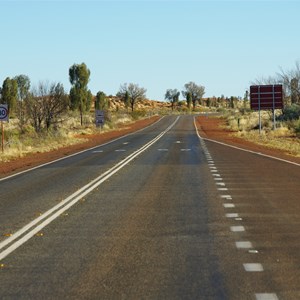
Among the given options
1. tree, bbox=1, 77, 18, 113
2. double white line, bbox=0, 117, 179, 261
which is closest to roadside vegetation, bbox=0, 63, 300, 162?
tree, bbox=1, 77, 18, 113

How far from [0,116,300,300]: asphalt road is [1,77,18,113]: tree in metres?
64.9

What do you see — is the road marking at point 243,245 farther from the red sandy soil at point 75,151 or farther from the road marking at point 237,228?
the red sandy soil at point 75,151

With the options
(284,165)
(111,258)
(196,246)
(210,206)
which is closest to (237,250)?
(196,246)

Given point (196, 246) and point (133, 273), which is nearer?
point (133, 273)

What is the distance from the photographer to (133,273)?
20.4ft

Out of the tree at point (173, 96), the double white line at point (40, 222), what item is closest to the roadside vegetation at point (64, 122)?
the double white line at point (40, 222)

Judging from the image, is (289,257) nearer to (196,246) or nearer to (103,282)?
(196,246)

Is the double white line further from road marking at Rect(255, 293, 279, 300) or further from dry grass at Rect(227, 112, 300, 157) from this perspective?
dry grass at Rect(227, 112, 300, 157)

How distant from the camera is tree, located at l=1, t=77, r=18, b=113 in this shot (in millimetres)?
78812

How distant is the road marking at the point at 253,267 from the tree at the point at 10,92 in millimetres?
74829

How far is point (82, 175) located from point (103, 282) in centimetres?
1229

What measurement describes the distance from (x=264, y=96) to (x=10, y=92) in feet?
140

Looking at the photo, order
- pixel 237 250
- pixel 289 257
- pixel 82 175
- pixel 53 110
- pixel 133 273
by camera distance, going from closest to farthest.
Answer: pixel 133 273, pixel 289 257, pixel 237 250, pixel 82 175, pixel 53 110

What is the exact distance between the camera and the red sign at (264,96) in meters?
47.9
